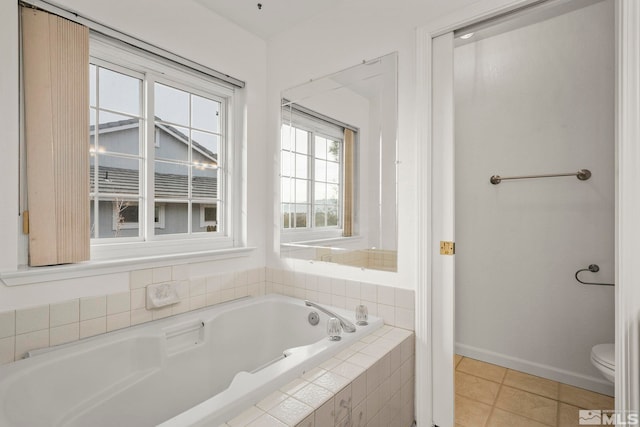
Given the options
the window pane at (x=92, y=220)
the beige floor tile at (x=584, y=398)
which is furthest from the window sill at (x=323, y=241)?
the beige floor tile at (x=584, y=398)

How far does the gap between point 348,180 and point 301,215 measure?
47cm

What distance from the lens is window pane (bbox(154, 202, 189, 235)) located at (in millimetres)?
2014

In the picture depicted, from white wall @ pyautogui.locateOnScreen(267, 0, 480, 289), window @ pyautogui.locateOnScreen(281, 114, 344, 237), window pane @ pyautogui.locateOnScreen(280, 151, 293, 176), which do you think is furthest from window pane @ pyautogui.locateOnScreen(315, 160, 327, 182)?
white wall @ pyautogui.locateOnScreen(267, 0, 480, 289)

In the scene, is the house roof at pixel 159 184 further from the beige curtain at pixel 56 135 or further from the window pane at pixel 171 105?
the window pane at pixel 171 105

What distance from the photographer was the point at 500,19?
1.52 meters

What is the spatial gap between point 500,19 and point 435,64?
332mm

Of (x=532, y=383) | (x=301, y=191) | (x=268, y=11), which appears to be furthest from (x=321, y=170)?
(x=532, y=383)

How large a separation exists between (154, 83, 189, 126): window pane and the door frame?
1504 mm

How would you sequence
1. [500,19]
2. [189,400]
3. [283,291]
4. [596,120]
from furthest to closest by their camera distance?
[283,291], [596,120], [189,400], [500,19]

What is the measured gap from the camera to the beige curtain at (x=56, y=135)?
56.5 inches

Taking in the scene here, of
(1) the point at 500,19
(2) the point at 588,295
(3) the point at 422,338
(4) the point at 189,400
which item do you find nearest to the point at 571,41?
(1) the point at 500,19

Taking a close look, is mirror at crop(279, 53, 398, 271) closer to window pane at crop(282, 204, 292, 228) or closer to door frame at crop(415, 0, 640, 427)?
window pane at crop(282, 204, 292, 228)

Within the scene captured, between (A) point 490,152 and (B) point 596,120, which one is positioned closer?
(B) point 596,120

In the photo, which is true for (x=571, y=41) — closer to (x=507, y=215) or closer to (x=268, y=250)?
(x=507, y=215)
